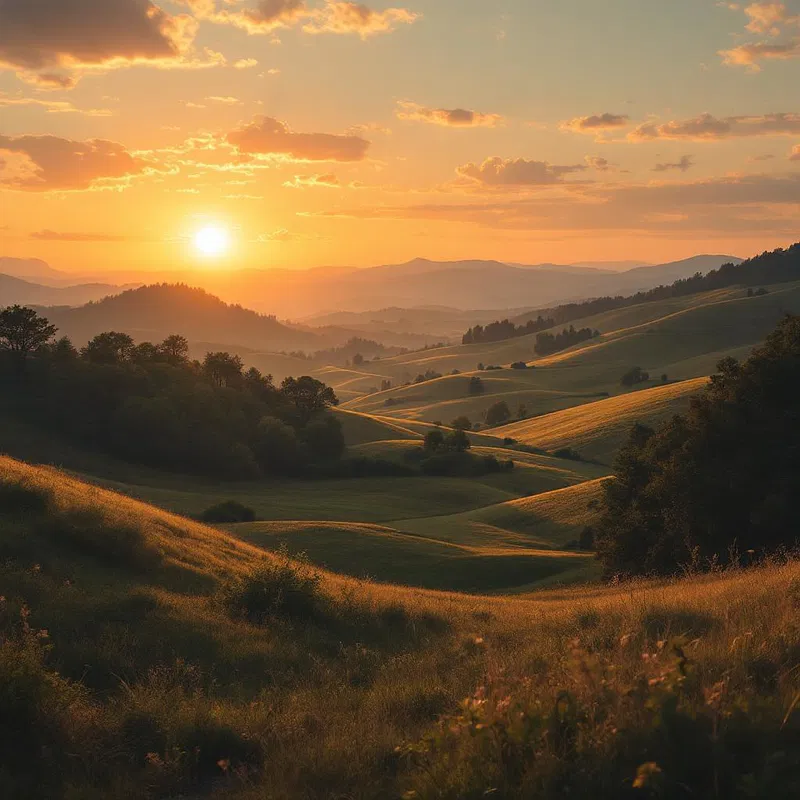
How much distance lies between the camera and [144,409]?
92.2m

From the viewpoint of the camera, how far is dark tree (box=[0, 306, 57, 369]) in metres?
96.6

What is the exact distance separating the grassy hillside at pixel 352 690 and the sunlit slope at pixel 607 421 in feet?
342

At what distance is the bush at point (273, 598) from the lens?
15844 mm

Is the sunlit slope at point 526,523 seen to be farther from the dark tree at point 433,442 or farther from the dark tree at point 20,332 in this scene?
the dark tree at point 20,332

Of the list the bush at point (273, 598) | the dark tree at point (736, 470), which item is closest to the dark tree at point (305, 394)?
the dark tree at point (736, 470)

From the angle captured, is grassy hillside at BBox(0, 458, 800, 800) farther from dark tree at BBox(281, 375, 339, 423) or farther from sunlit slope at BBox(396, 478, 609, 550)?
dark tree at BBox(281, 375, 339, 423)

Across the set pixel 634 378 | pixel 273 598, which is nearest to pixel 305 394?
pixel 634 378

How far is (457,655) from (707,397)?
112 feet

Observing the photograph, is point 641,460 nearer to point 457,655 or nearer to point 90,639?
point 457,655

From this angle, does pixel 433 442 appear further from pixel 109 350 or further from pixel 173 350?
pixel 109 350

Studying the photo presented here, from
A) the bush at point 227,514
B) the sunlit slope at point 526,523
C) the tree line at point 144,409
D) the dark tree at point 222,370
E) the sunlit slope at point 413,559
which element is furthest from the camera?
the dark tree at point 222,370

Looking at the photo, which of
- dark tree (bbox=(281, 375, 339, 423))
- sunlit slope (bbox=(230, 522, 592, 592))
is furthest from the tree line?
sunlit slope (bbox=(230, 522, 592, 592))

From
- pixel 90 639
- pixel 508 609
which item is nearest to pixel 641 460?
pixel 508 609

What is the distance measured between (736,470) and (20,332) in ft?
306
